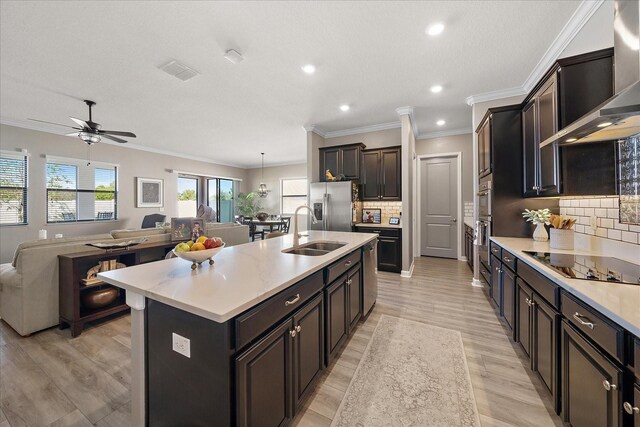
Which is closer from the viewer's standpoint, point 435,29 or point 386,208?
point 435,29

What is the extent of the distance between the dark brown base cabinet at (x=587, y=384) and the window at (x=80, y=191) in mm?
7642

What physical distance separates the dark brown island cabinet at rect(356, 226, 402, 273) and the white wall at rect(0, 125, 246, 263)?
6038mm

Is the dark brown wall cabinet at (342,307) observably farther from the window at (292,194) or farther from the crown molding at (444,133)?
the window at (292,194)

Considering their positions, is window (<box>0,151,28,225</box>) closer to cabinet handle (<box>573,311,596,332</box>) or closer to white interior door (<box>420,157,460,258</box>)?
cabinet handle (<box>573,311,596,332</box>)

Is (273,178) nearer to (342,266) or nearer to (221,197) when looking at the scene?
(221,197)

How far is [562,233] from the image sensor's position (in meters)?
2.06

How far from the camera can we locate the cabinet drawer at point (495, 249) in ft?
8.05

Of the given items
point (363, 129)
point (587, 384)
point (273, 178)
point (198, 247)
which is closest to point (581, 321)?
point (587, 384)

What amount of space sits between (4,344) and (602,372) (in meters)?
4.22

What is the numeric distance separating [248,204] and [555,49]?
340 inches

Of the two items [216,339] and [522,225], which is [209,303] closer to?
[216,339]

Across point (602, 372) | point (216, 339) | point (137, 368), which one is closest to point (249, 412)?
point (216, 339)

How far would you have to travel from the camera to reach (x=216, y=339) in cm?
95

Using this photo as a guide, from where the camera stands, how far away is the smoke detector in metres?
2.47
